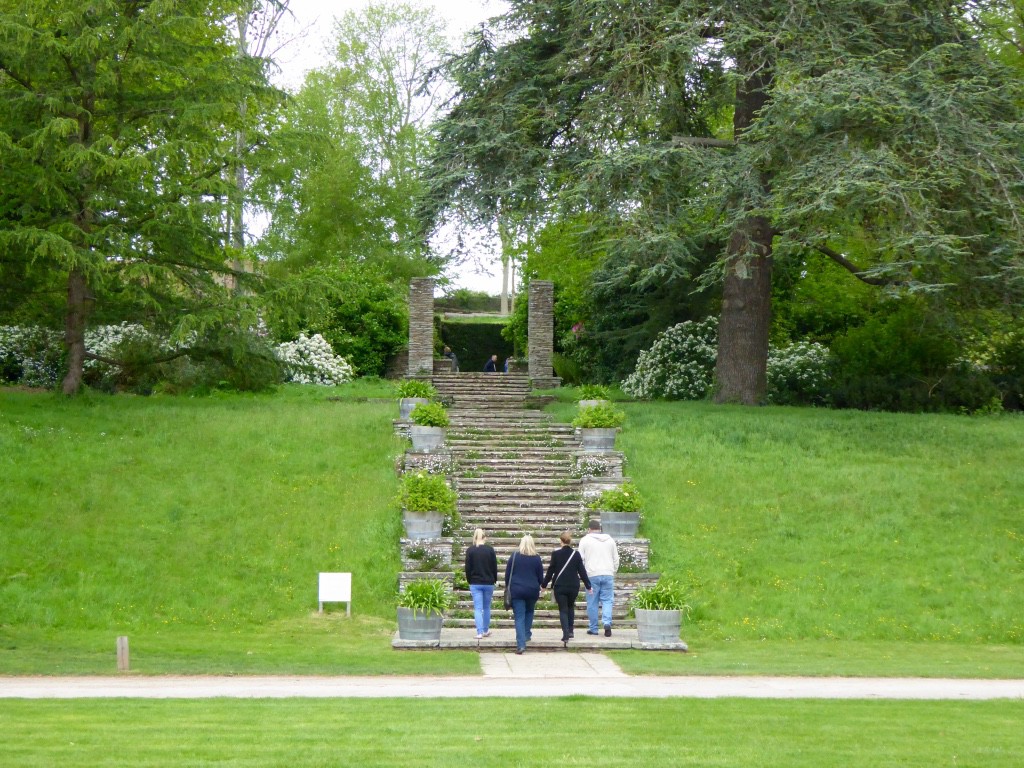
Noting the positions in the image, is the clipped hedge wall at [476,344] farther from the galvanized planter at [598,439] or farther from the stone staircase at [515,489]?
the galvanized planter at [598,439]

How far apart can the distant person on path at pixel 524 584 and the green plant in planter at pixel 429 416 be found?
23.0ft

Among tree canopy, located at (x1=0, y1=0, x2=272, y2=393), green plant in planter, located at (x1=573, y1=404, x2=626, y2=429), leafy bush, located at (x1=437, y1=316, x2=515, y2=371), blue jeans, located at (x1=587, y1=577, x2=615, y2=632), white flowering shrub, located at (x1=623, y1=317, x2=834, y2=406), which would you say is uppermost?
tree canopy, located at (x1=0, y1=0, x2=272, y2=393)

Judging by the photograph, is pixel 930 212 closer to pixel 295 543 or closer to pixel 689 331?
pixel 689 331

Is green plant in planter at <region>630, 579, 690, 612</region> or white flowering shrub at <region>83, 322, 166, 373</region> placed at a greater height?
white flowering shrub at <region>83, 322, 166, 373</region>

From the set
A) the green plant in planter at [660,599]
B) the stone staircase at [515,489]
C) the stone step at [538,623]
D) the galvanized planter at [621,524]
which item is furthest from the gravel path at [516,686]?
the galvanized planter at [621,524]

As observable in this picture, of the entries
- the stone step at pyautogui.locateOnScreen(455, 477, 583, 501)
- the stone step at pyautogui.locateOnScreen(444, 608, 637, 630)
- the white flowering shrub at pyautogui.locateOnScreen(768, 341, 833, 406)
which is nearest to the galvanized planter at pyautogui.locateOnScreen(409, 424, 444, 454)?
the stone step at pyautogui.locateOnScreen(455, 477, 583, 501)

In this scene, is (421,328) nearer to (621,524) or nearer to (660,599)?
(621,524)

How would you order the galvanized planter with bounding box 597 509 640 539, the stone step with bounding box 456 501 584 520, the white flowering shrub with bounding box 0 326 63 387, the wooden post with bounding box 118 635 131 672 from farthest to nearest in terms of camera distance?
1. the white flowering shrub with bounding box 0 326 63 387
2. the stone step with bounding box 456 501 584 520
3. the galvanized planter with bounding box 597 509 640 539
4. the wooden post with bounding box 118 635 131 672

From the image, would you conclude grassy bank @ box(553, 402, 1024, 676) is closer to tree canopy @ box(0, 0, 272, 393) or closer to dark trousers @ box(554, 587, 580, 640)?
dark trousers @ box(554, 587, 580, 640)

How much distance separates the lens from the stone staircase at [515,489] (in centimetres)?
1792

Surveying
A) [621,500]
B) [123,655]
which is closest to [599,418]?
[621,500]

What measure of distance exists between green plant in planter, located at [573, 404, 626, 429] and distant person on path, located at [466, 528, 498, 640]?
278 inches

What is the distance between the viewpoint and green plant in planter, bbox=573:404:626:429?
2212 centimetres

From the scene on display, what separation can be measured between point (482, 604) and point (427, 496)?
11.2 ft
